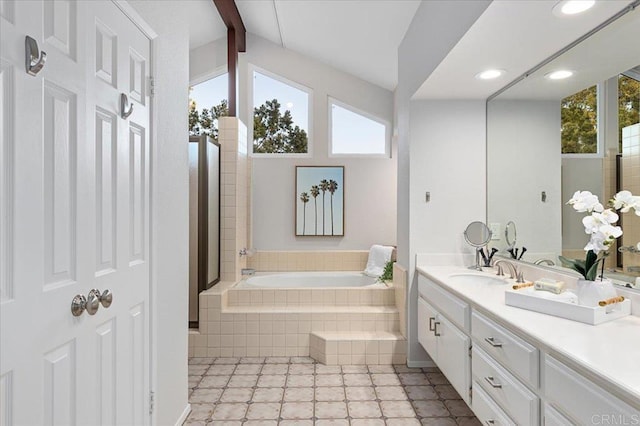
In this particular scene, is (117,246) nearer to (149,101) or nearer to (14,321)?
(14,321)

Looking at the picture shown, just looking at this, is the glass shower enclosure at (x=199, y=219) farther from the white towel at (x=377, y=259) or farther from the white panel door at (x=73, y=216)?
the white towel at (x=377, y=259)

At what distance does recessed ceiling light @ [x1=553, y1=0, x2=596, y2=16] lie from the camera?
64.8 inches

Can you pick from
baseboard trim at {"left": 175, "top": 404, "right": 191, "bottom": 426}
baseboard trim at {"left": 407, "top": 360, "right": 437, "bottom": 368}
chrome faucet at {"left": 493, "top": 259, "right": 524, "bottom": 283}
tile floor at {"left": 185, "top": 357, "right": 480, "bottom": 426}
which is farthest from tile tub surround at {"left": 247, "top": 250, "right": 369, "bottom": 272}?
baseboard trim at {"left": 175, "top": 404, "right": 191, "bottom": 426}

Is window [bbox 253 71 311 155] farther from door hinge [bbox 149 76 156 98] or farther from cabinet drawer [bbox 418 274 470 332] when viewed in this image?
door hinge [bbox 149 76 156 98]

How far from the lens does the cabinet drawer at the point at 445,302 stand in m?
2.16

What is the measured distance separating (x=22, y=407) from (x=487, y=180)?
3083 millimetres

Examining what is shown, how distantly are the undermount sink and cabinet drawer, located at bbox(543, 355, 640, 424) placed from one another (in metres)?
1.26

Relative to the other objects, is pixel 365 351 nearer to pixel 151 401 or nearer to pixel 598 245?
pixel 151 401

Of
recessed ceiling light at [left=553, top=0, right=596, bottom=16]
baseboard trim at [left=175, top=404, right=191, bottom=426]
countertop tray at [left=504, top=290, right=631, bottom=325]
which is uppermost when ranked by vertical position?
recessed ceiling light at [left=553, top=0, right=596, bottom=16]

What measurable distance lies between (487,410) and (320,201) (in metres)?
3.49

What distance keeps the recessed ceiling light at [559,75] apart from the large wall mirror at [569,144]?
0.02 m

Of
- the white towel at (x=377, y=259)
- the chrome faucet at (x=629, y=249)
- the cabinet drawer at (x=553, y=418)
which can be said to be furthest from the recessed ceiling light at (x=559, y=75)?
the white towel at (x=377, y=259)

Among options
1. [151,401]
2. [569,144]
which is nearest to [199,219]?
[151,401]

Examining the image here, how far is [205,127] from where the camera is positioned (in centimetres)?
515
